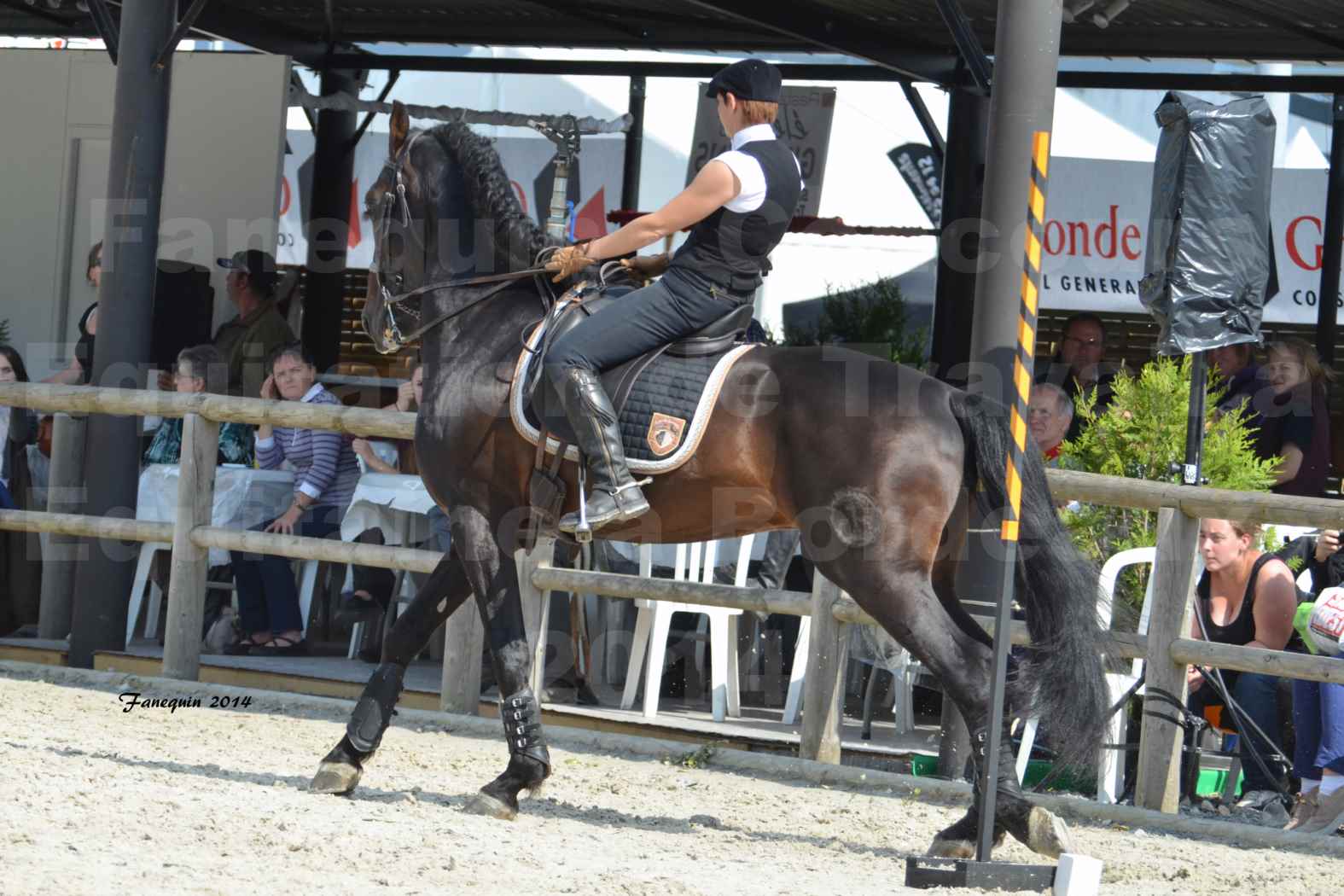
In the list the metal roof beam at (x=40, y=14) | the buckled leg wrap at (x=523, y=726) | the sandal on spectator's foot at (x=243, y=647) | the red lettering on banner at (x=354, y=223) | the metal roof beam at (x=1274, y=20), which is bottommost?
the sandal on spectator's foot at (x=243, y=647)

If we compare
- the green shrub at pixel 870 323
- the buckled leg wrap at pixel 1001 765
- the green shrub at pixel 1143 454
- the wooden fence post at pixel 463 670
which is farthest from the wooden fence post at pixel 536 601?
the green shrub at pixel 870 323

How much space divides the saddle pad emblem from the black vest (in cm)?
44

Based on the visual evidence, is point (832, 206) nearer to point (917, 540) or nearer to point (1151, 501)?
point (1151, 501)

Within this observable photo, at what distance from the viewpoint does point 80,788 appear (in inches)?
197

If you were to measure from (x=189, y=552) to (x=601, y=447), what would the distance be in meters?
3.22

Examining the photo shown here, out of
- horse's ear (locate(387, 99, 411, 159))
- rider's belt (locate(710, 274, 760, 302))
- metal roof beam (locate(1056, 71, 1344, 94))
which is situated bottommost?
rider's belt (locate(710, 274, 760, 302))

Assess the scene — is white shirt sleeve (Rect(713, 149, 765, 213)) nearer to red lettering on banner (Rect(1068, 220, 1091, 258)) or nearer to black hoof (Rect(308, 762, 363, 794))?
black hoof (Rect(308, 762, 363, 794))

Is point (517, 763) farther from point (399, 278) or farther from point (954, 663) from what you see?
point (399, 278)

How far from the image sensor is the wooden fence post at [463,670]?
23.1 feet

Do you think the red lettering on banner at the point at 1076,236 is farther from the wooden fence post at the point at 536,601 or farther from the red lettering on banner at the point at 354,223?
the wooden fence post at the point at 536,601

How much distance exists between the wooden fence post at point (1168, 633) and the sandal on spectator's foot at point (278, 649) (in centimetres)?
426

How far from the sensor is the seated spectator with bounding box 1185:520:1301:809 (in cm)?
593

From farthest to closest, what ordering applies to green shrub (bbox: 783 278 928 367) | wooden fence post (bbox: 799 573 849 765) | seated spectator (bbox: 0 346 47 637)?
green shrub (bbox: 783 278 928 367) < seated spectator (bbox: 0 346 47 637) < wooden fence post (bbox: 799 573 849 765)

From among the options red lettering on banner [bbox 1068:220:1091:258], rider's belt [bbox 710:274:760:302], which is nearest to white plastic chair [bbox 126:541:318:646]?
rider's belt [bbox 710:274:760:302]
